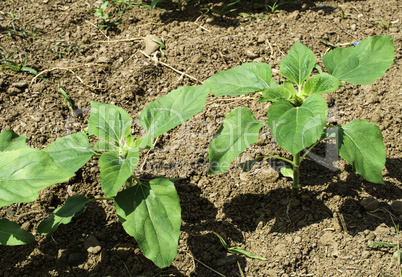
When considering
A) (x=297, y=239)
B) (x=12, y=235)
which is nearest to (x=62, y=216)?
(x=12, y=235)

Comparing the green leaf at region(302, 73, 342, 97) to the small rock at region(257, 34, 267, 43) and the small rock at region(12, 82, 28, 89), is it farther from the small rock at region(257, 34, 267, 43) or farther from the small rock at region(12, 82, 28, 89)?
the small rock at region(12, 82, 28, 89)

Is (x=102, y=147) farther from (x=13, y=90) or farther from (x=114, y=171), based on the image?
(x=13, y=90)

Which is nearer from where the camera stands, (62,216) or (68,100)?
(62,216)

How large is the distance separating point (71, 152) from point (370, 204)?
2069mm

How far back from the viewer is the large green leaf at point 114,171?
225cm

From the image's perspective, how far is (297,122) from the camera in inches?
91.7

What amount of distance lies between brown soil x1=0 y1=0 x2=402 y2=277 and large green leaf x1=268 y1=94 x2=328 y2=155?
855 millimetres

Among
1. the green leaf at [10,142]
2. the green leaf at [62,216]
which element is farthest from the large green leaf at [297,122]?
the green leaf at [10,142]

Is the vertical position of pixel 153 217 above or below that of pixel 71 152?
below

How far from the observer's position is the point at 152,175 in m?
3.29

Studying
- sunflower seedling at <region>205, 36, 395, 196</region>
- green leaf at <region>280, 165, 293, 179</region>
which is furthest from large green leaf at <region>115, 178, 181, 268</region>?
green leaf at <region>280, 165, 293, 179</region>

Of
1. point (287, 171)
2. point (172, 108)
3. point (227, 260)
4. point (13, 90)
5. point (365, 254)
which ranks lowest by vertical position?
point (227, 260)

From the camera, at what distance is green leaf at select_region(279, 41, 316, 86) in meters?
2.73

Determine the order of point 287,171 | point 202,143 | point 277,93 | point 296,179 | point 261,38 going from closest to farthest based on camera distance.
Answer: point 277,93
point 296,179
point 287,171
point 202,143
point 261,38
